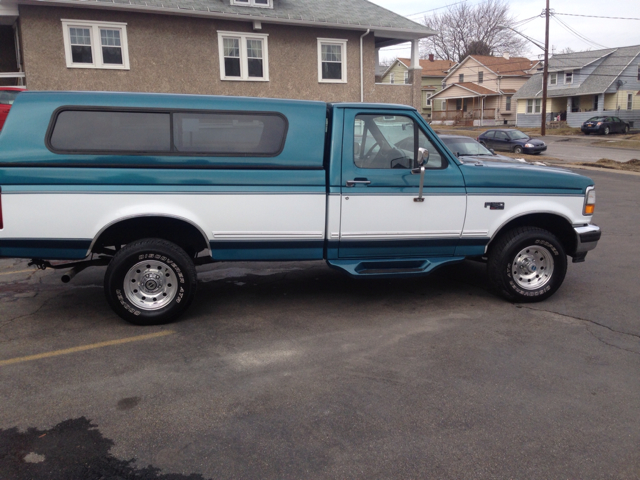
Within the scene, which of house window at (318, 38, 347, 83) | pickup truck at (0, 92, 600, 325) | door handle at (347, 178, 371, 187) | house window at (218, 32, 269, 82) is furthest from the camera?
house window at (318, 38, 347, 83)

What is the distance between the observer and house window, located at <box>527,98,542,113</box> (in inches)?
2176

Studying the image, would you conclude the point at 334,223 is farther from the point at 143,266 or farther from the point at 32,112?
the point at 32,112

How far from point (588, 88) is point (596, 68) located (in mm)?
2970

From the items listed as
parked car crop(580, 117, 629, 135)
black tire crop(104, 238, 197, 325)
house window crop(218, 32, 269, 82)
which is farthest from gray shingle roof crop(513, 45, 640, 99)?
black tire crop(104, 238, 197, 325)

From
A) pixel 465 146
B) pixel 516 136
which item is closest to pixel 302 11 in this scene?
pixel 465 146

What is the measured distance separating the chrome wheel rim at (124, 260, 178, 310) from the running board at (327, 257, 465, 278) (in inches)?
61.9

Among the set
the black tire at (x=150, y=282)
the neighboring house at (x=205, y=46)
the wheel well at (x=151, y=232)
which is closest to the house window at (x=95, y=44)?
the neighboring house at (x=205, y=46)

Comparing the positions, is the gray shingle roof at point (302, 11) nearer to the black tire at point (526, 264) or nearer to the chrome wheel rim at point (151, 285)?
the chrome wheel rim at point (151, 285)

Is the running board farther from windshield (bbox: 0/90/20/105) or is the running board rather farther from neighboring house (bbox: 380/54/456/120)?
neighboring house (bbox: 380/54/456/120)

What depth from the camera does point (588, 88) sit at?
170ft

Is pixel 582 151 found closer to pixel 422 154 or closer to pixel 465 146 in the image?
pixel 465 146

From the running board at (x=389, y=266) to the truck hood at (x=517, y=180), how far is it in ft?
2.68

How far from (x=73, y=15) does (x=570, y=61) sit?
4963 cm

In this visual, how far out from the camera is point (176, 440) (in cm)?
347
